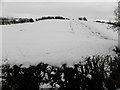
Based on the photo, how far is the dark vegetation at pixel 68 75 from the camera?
6438 millimetres

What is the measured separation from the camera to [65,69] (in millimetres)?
6430

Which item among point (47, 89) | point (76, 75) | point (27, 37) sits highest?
point (27, 37)

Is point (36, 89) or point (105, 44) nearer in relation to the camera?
point (36, 89)

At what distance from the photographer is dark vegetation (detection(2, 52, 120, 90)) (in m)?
6.44

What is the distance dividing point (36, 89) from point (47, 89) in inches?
12.8

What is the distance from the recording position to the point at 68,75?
6.46m

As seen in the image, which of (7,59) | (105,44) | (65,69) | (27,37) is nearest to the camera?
(65,69)

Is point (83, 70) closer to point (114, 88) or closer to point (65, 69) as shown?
point (65, 69)

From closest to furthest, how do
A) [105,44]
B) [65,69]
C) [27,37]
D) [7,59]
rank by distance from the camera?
[65,69] < [7,59] < [105,44] < [27,37]

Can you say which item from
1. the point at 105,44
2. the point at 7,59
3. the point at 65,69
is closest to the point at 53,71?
the point at 65,69

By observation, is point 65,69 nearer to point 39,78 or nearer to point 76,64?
point 76,64

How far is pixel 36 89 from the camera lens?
6641 mm

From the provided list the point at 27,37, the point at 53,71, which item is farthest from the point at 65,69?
the point at 27,37

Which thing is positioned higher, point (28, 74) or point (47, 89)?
point (28, 74)
